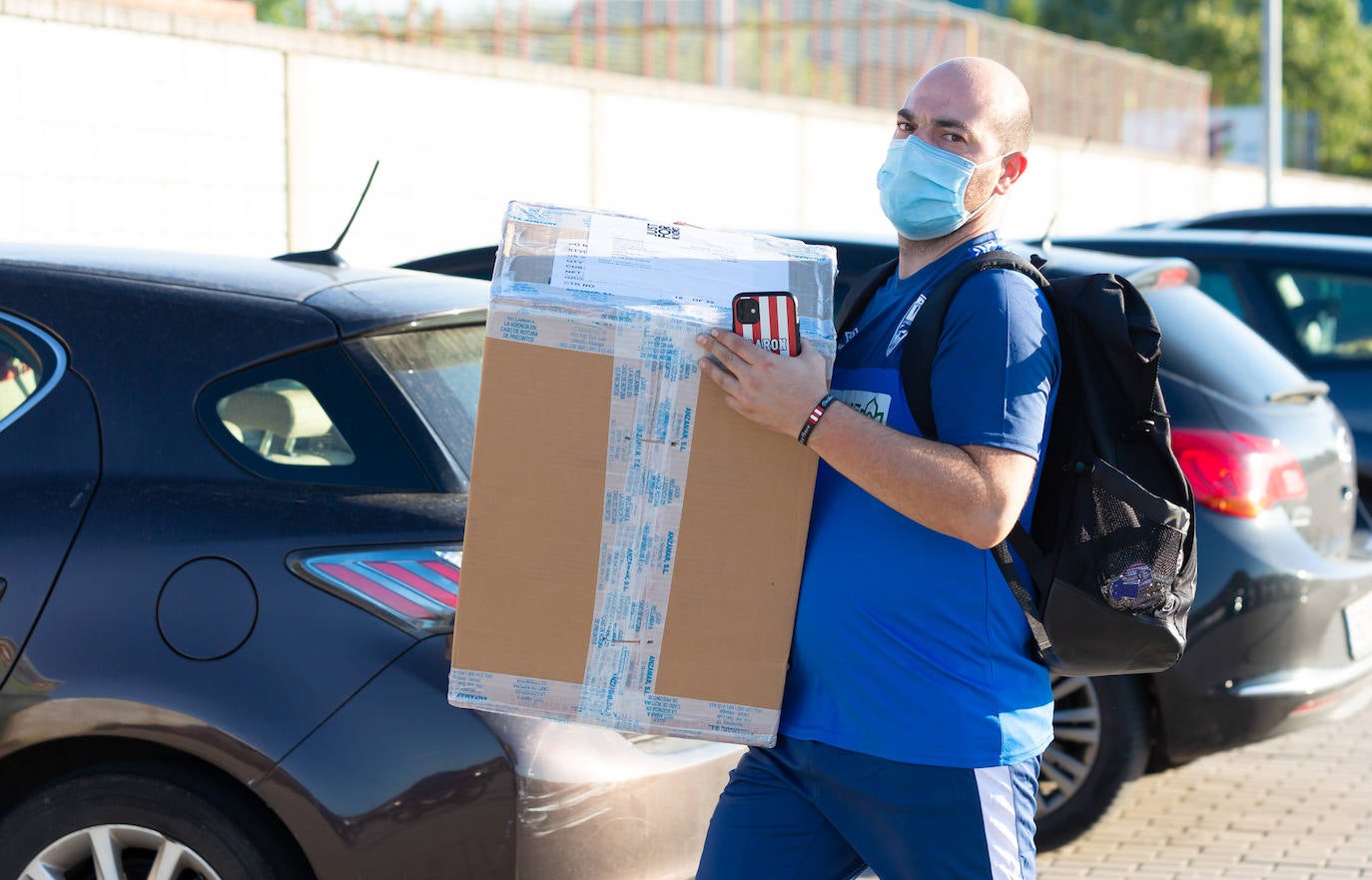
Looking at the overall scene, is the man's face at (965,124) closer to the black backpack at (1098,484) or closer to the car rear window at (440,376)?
the black backpack at (1098,484)

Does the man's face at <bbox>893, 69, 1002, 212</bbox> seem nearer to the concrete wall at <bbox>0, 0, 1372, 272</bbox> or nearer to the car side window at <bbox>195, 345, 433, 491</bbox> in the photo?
the car side window at <bbox>195, 345, 433, 491</bbox>

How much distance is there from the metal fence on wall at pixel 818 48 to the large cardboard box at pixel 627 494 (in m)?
11.8

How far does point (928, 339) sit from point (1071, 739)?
2629 mm

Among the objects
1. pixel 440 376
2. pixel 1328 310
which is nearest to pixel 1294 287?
pixel 1328 310

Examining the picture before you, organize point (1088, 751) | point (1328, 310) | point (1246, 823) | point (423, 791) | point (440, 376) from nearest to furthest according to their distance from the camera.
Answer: point (423, 791) → point (440, 376) → point (1088, 751) → point (1246, 823) → point (1328, 310)

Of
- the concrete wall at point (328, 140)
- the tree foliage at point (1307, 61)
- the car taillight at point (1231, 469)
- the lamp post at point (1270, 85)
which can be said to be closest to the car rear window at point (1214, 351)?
the car taillight at point (1231, 469)

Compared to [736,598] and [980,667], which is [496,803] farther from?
[980,667]

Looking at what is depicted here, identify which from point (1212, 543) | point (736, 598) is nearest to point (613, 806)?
point (736, 598)

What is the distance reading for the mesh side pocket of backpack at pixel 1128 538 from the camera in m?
2.23

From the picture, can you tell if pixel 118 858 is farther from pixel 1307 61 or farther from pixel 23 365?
pixel 1307 61

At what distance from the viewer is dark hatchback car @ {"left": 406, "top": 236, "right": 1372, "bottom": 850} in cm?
442

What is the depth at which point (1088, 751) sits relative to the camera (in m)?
4.54

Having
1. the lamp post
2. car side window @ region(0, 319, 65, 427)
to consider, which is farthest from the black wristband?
the lamp post

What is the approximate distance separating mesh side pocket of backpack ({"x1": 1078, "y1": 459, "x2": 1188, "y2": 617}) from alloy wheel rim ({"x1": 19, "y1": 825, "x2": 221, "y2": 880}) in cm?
161
